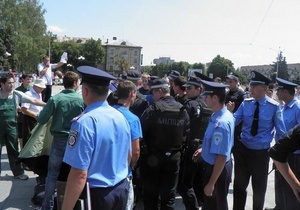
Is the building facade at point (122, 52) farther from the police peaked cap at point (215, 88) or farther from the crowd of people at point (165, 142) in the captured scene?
the police peaked cap at point (215, 88)

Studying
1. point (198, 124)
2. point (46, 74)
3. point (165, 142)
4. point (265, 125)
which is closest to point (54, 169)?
point (165, 142)

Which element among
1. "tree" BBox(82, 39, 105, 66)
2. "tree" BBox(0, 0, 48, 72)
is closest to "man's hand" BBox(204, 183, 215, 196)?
"tree" BBox(0, 0, 48, 72)

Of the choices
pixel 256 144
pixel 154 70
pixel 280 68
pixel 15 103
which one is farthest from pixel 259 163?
pixel 154 70

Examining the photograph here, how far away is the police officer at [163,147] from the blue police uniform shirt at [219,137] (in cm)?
60

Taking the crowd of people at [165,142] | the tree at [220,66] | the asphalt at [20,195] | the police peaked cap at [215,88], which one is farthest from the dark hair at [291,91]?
the tree at [220,66]

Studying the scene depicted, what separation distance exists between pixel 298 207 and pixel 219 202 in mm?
956

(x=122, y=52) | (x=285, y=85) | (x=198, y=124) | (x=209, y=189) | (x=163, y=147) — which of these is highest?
(x=122, y=52)

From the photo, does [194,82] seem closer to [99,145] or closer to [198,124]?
[198,124]

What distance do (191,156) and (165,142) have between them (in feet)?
3.10

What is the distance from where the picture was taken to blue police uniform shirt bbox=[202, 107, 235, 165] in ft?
10.8

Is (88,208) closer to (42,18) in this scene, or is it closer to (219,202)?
(219,202)

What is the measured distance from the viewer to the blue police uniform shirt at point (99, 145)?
2117 millimetres

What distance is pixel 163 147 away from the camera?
157 inches

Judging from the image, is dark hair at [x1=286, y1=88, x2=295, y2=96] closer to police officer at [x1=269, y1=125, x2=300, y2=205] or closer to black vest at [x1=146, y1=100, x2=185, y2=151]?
black vest at [x1=146, y1=100, x2=185, y2=151]
